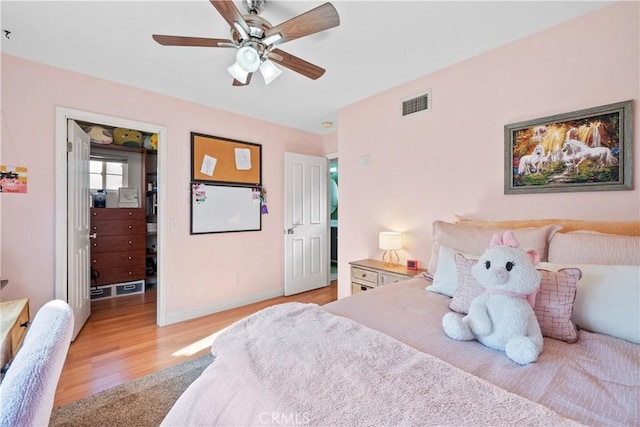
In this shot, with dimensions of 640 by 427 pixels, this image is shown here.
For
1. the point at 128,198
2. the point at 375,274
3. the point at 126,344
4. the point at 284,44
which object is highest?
the point at 284,44

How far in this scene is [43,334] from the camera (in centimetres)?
63

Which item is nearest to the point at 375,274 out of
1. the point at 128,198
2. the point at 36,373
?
the point at 36,373

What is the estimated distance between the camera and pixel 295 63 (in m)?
1.83

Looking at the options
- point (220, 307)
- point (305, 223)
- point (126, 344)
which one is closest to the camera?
point (126, 344)

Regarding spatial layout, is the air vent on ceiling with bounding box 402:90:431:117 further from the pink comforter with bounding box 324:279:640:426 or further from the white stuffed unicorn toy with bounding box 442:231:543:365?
the pink comforter with bounding box 324:279:640:426

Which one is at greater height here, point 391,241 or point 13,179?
point 13,179

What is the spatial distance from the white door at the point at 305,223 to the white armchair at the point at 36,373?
3.13 metres

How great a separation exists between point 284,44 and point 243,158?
1631 millimetres

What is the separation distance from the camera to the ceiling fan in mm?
1371

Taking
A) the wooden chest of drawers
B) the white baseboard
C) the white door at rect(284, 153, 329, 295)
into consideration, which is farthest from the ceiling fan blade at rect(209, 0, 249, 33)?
the wooden chest of drawers

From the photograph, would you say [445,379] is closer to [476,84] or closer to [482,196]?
[482,196]

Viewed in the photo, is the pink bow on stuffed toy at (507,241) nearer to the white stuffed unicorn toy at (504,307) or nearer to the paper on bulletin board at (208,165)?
the white stuffed unicorn toy at (504,307)

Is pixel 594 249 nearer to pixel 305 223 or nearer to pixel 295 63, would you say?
pixel 295 63

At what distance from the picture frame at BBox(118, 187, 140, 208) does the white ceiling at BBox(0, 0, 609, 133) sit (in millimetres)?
1959
